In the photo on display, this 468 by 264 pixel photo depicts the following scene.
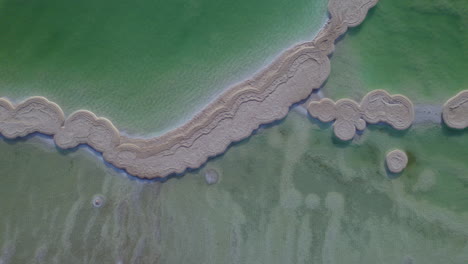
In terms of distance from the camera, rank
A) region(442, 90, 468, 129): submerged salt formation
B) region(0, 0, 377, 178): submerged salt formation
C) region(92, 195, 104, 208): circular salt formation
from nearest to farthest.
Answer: region(442, 90, 468, 129): submerged salt formation
region(0, 0, 377, 178): submerged salt formation
region(92, 195, 104, 208): circular salt formation

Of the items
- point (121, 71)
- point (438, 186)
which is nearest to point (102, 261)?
point (121, 71)

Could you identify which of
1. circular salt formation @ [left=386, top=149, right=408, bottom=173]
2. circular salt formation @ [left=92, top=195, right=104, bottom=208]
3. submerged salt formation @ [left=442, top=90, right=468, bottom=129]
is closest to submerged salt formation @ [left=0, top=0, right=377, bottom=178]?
circular salt formation @ [left=92, top=195, right=104, bottom=208]

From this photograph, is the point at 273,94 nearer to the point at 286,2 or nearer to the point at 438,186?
the point at 286,2

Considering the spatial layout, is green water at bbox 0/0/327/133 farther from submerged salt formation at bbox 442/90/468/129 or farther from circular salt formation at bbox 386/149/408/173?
submerged salt formation at bbox 442/90/468/129

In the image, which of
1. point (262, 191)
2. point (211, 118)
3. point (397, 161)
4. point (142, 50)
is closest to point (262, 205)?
point (262, 191)

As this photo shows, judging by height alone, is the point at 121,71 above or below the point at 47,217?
above

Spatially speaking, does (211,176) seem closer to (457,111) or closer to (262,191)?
(262,191)
